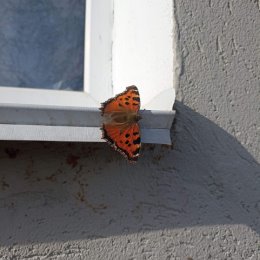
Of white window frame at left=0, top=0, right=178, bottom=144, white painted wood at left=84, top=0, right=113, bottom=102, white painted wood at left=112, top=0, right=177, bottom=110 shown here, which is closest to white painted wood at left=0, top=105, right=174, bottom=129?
white window frame at left=0, top=0, right=178, bottom=144

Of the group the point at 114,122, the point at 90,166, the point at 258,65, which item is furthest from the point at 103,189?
the point at 258,65

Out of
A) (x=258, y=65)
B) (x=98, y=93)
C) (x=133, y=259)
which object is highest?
(x=258, y=65)

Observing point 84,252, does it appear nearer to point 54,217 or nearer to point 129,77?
point 54,217

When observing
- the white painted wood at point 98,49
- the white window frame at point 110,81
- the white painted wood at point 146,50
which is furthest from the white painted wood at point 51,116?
the white painted wood at point 98,49

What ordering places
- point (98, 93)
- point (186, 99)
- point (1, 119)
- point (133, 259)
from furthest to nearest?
1. point (98, 93)
2. point (186, 99)
3. point (133, 259)
4. point (1, 119)

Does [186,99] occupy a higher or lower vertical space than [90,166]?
higher

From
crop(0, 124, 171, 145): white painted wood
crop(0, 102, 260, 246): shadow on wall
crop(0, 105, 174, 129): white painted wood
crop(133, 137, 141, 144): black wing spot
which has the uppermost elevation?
crop(0, 105, 174, 129): white painted wood

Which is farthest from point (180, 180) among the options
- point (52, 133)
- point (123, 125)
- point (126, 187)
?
point (52, 133)

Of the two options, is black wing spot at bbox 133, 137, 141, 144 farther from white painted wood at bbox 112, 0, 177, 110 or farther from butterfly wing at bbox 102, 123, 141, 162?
white painted wood at bbox 112, 0, 177, 110
